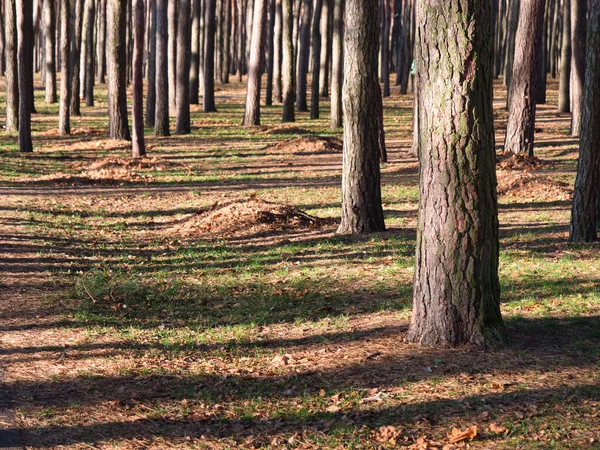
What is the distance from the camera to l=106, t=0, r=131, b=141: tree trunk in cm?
2022

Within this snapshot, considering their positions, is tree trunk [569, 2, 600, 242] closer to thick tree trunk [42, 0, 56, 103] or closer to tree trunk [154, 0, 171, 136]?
tree trunk [154, 0, 171, 136]

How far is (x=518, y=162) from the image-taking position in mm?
15992

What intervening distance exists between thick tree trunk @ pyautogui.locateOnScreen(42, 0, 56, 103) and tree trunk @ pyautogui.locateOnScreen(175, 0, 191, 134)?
5506 millimetres

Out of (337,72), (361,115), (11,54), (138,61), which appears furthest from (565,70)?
(361,115)

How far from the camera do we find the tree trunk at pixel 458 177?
5918mm

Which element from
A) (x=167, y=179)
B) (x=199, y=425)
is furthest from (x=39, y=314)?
(x=167, y=179)

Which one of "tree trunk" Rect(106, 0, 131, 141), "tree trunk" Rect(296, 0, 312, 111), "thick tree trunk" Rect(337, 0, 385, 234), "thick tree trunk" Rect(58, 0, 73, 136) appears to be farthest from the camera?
"tree trunk" Rect(296, 0, 312, 111)

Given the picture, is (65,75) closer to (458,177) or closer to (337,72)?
(337,72)

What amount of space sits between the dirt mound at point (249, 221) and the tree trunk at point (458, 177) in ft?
17.4

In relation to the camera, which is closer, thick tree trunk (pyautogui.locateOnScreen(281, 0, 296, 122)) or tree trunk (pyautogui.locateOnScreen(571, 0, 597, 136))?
tree trunk (pyautogui.locateOnScreen(571, 0, 597, 136))

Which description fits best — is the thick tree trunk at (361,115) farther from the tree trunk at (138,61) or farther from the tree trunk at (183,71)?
the tree trunk at (183,71)

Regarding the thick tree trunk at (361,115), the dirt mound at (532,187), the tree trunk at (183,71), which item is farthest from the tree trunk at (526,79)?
the tree trunk at (183,71)

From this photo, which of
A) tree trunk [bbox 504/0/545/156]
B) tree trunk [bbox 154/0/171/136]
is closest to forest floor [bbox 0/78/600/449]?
tree trunk [bbox 504/0/545/156]

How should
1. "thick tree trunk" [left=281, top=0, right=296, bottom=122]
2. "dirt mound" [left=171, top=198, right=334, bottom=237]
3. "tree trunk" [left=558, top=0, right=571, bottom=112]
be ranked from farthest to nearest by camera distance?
"thick tree trunk" [left=281, top=0, right=296, bottom=122] < "tree trunk" [left=558, top=0, right=571, bottom=112] < "dirt mound" [left=171, top=198, right=334, bottom=237]
